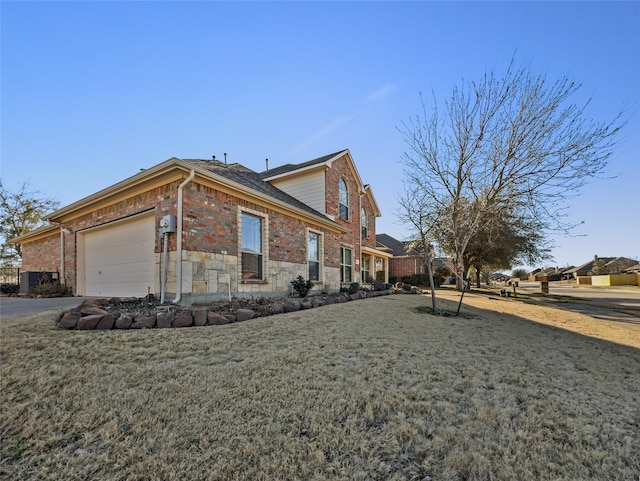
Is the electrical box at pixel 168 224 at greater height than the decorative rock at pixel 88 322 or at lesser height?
greater

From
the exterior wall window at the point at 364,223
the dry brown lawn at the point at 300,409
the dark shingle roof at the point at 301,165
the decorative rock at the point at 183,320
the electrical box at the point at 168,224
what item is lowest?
the dry brown lawn at the point at 300,409

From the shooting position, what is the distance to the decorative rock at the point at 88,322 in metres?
4.88

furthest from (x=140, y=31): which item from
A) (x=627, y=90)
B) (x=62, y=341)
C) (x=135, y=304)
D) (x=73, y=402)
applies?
(x=627, y=90)

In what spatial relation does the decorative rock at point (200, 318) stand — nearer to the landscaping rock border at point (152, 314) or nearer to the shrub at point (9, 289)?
the landscaping rock border at point (152, 314)

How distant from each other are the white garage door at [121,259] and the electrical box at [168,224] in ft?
3.58

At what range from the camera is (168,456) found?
6.98 feet

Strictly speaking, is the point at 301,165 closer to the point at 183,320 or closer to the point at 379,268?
the point at 183,320

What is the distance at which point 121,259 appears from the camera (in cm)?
895

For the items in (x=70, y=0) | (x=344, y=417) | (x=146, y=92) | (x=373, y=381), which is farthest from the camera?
(x=146, y=92)

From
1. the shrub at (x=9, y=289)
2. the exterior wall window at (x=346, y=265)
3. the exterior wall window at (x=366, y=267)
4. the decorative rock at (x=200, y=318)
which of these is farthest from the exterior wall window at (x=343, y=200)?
the shrub at (x=9, y=289)

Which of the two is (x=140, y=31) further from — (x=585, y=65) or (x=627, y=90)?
(x=627, y=90)

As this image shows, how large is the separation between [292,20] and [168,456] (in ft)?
32.3

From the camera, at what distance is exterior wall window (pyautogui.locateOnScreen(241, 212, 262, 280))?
8.95 m

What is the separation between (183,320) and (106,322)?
3.74 ft
